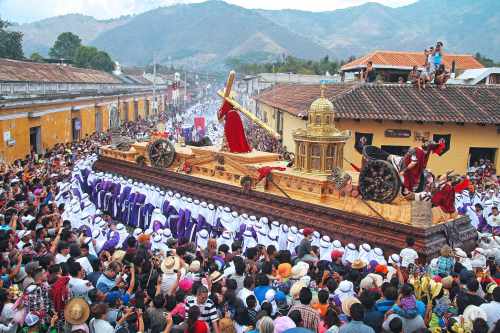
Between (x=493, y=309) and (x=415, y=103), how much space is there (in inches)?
506

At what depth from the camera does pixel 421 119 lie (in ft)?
54.0

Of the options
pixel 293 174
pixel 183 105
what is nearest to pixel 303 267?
pixel 293 174

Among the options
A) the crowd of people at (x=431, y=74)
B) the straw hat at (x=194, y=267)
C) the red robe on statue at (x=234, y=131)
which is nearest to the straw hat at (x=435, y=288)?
the straw hat at (x=194, y=267)

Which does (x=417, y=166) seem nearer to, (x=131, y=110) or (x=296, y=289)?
(x=296, y=289)

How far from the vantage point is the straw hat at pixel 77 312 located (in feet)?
17.6

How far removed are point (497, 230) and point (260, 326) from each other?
7767mm

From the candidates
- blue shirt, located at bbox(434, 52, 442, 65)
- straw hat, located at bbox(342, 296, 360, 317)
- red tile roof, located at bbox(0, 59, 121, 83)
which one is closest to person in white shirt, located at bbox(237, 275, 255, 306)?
straw hat, located at bbox(342, 296, 360, 317)

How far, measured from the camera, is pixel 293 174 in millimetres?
11648

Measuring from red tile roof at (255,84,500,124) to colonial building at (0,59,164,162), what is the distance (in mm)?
10697

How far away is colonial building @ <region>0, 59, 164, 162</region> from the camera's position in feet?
60.9

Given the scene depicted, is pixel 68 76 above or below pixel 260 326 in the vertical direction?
above

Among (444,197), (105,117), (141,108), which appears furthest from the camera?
(141,108)

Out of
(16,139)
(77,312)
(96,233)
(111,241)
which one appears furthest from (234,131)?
(16,139)

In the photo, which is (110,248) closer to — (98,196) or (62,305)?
(62,305)
